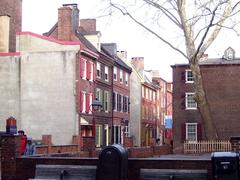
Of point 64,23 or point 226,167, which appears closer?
point 226,167

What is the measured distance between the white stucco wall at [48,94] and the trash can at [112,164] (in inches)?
966

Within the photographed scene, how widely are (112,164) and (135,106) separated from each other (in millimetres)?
50164

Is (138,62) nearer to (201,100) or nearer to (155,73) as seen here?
(155,73)

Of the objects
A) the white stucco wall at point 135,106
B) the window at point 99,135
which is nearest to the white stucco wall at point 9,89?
the window at point 99,135

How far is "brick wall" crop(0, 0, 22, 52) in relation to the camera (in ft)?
146

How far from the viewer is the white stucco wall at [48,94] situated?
37.1 meters

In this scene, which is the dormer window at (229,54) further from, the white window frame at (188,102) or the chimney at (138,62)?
the chimney at (138,62)

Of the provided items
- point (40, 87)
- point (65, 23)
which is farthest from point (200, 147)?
point (65, 23)

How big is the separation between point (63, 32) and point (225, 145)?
16.4 meters

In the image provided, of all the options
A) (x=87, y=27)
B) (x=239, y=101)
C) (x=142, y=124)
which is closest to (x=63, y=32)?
(x=87, y=27)

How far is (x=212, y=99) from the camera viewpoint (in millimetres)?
46375

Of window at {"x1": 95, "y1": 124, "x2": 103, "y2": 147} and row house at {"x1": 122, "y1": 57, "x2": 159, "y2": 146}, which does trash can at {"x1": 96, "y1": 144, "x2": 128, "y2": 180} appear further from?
row house at {"x1": 122, "y1": 57, "x2": 159, "y2": 146}

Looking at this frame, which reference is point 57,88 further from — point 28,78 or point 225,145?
point 225,145

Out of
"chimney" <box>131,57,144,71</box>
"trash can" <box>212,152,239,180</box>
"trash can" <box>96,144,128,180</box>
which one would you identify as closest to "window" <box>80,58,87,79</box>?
"trash can" <box>96,144,128,180</box>
